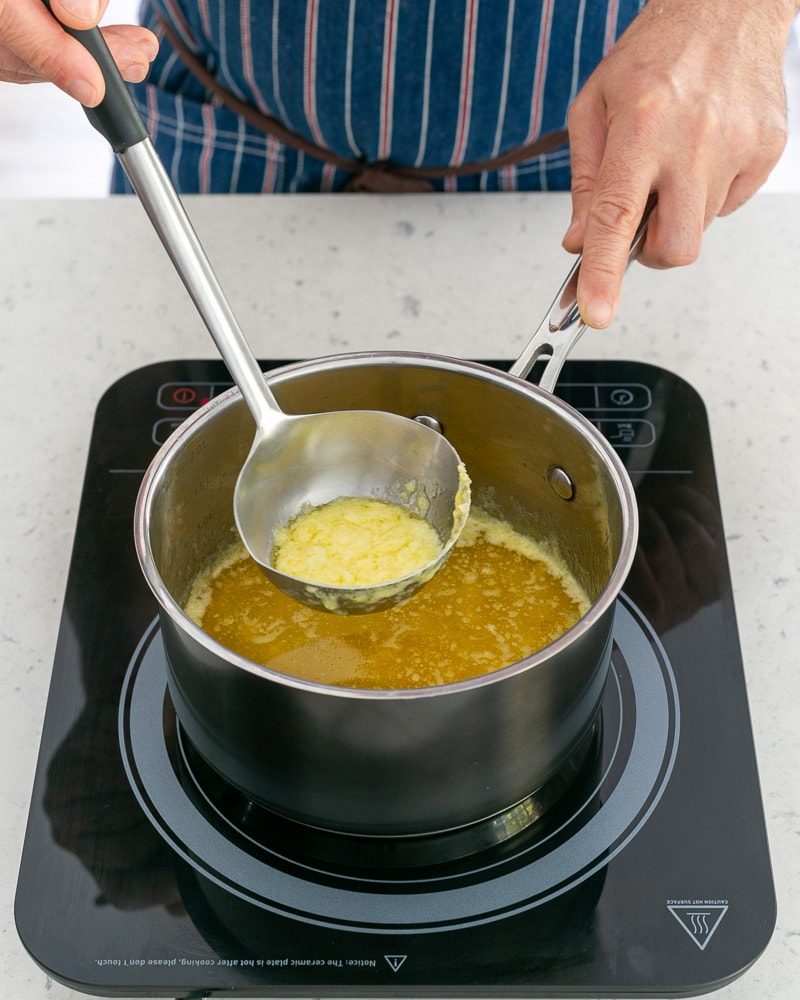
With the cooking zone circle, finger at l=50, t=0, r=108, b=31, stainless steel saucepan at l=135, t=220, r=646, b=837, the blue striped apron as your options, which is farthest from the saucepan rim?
the blue striped apron

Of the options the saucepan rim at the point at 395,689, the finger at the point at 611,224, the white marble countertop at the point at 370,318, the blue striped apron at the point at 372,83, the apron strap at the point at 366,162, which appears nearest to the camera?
the saucepan rim at the point at 395,689

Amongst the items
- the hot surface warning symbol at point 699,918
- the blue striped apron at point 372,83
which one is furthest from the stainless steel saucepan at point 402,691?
the blue striped apron at point 372,83

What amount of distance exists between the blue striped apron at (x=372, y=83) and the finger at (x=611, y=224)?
342 mm

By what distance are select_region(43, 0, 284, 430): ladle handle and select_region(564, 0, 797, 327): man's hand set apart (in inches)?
9.1

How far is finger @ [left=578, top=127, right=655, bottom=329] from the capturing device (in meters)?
0.75

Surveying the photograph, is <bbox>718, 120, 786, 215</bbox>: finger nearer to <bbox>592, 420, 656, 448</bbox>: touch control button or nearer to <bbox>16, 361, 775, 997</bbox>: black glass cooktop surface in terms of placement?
<bbox>592, 420, 656, 448</bbox>: touch control button

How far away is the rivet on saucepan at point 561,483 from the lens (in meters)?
0.81

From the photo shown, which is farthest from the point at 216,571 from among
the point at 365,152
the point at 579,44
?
the point at 579,44

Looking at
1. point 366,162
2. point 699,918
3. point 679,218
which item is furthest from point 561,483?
point 366,162

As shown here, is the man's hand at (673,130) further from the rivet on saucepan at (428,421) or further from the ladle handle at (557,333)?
the rivet on saucepan at (428,421)

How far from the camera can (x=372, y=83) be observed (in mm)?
1133

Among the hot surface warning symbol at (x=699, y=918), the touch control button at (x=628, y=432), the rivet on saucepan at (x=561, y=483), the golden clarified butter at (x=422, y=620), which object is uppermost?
the rivet on saucepan at (x=561, y=483)

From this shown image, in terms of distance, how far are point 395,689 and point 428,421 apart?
307mm

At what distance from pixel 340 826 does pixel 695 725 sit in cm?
25
